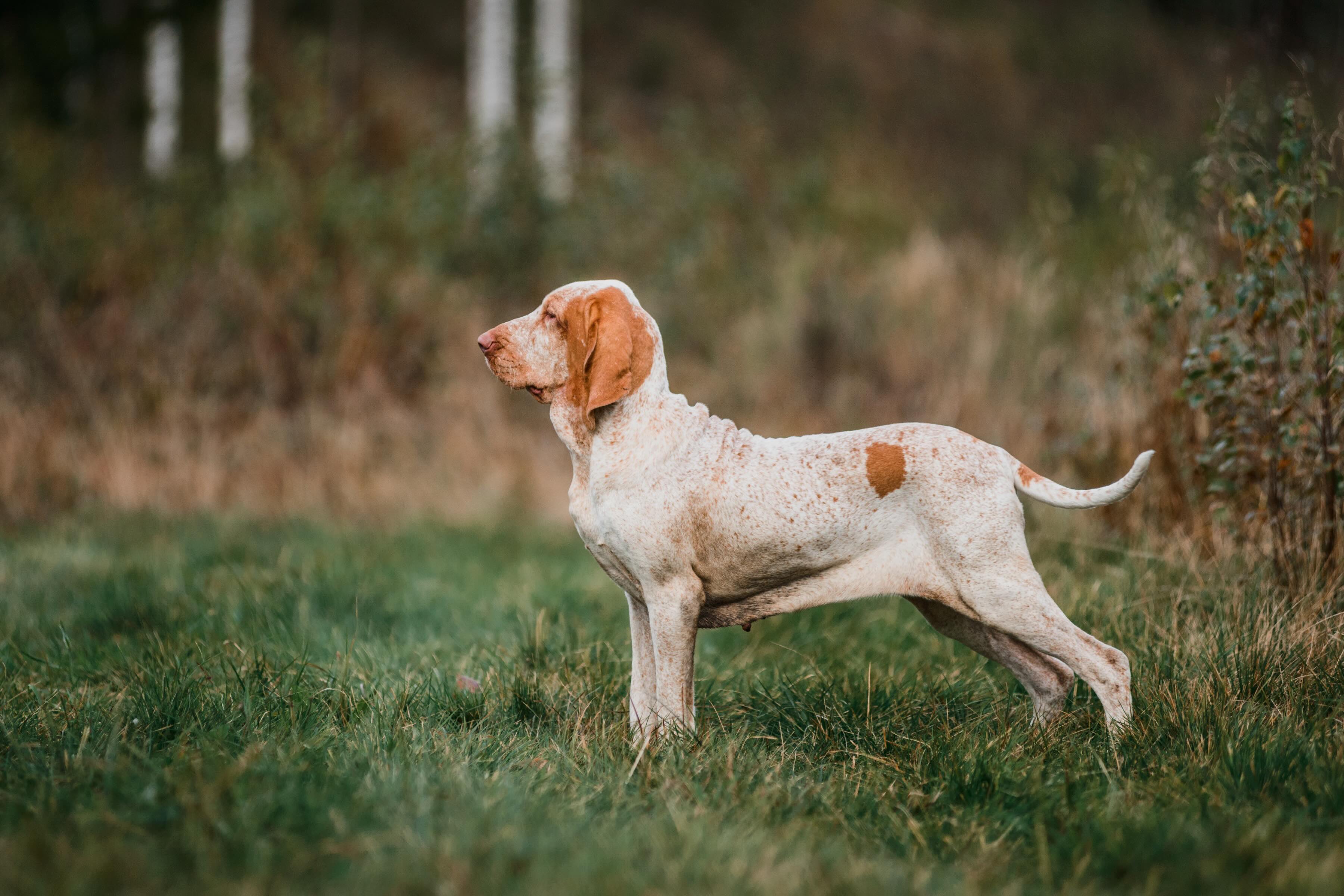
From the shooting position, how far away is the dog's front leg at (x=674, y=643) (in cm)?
287

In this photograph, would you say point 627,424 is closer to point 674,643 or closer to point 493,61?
point 674,643

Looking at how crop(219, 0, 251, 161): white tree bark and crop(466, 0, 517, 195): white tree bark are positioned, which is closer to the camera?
crop(466, 0, 517, 195): white tree bark

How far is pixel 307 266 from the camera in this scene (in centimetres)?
881

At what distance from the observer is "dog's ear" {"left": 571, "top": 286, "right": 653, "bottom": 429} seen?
2.83m

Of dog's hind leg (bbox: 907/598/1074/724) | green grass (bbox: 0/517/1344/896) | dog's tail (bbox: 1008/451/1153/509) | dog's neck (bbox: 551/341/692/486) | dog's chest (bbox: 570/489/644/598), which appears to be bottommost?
green grass (bbox: 0/517/1344/896)

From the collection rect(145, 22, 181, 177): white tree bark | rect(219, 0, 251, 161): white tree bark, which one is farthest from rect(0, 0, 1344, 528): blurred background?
rect(145, 22, 181, 177): white tree bark

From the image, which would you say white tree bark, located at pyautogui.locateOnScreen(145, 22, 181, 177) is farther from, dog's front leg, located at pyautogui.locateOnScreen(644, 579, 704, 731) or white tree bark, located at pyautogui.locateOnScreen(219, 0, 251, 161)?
dog's front leg, located at pyautogui.locateOnScreen(644, 579, 704, 731)

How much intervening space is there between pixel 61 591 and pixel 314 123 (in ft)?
20.3

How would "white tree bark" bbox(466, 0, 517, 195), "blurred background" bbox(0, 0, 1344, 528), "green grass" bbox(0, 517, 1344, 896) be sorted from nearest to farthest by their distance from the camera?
1. "green grass" bbox(0, 517, 1344, 896)
2. "blurred background" bbox(0, 0, 1344, 528)
3. "white tree bark" bbox(466, 0, 517, 195)

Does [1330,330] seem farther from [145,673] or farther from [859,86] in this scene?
[859,86]

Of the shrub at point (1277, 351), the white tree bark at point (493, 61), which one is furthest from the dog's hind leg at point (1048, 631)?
the white tree bark at point (493, 61)

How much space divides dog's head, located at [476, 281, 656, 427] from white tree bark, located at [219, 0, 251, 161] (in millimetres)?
12600

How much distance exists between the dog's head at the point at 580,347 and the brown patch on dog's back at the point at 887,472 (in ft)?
2.30

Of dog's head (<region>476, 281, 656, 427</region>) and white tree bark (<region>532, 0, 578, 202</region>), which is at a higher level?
white tree bark (<region>532, 0, 578, 202</region>)
